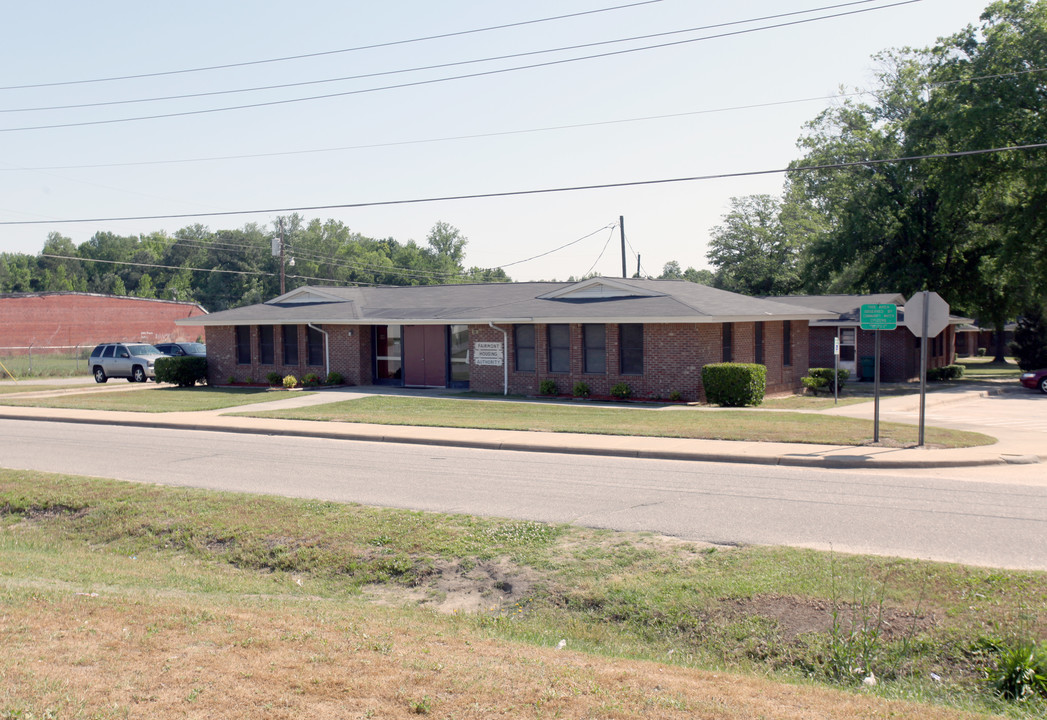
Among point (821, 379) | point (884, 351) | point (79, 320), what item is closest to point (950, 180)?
point (884, 351)

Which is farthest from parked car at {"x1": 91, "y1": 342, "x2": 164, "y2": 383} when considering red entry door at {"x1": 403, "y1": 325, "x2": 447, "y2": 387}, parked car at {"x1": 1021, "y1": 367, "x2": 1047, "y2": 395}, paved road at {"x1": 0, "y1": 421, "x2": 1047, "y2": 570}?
parked car at {"x1": 1021, "y1": 367, "x2": 1047, "y2": 395}

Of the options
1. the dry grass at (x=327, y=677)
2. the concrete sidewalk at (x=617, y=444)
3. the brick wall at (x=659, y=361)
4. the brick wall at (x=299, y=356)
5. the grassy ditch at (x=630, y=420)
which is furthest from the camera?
the brick wall at (x=299, y=356)

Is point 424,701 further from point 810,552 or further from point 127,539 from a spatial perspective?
point 127,539

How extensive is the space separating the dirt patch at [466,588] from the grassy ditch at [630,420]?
30.6 ft

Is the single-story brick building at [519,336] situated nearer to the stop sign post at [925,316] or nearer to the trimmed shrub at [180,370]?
the trimmed shrub at [180,370]

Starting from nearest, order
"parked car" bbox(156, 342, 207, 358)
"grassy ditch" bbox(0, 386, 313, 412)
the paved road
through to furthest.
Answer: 1. the paved road
2. "grassy ditch" bbox(0, 386, 313, 412)
3. "parked car" bbox(156, 342, 207, 358)

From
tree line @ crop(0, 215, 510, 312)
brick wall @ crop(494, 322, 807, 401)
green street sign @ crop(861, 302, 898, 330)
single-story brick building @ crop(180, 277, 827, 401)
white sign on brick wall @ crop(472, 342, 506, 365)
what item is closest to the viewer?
green street sign @ crop(861, 302, 898, 330)

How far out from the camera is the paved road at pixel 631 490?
9.01 m

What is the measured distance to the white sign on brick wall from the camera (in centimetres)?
2792

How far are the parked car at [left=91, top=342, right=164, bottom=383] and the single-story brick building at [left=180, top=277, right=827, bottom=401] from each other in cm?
560

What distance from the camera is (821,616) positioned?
664 centimetres

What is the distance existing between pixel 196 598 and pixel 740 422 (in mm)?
13847

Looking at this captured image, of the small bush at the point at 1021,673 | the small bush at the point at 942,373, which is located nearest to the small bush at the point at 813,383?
the small bush at the point at 942,373

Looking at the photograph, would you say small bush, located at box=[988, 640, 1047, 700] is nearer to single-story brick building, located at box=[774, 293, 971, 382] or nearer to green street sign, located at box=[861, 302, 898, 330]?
green street sign, located at box=[861, 302, 898, 330]
